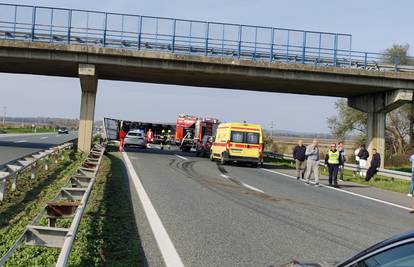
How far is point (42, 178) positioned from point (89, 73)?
14.3 m

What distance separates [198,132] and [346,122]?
861 inches

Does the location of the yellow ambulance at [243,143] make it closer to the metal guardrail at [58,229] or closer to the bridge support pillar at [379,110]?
the bridge support pillar at [379,110]

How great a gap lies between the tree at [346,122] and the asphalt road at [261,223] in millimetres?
40812

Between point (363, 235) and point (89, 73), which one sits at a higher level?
point (89, 73)

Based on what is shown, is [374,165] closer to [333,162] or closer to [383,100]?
[333,162]

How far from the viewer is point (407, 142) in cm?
5372

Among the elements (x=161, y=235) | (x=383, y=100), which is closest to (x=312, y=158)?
(x=161, y=235)

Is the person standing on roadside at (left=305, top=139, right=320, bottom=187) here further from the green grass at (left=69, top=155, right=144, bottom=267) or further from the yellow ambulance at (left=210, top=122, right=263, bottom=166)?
the green grass at (left=69, top=155, right=144, bottom=267)

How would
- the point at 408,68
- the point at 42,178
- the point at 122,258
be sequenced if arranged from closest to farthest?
the point at 122,258, the point at 42,178, the point at 408,68

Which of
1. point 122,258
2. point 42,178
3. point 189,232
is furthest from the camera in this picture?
point 42,178

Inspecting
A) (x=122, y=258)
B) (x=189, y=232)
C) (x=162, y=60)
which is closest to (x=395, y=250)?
(x=122, y=258)

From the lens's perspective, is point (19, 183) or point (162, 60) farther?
point (162, 60)

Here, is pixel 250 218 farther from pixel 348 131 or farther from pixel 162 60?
pixel 348 131

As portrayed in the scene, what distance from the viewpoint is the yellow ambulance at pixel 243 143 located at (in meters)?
26.8
